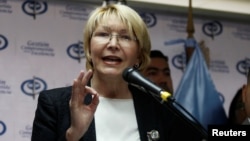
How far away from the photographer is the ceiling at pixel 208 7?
260 cm

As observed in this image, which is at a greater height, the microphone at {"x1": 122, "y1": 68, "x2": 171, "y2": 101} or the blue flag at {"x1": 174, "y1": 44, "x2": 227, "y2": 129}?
the microphone at {"x1": 122, "y1": 68, "x2": 171, "y2": 101}

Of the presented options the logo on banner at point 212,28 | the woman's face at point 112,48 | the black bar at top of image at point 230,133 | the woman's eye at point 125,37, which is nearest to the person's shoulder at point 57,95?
the woman's face at point 112,48

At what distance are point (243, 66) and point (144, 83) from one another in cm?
174

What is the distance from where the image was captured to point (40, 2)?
8.00ft

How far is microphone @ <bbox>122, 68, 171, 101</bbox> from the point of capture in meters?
1.07

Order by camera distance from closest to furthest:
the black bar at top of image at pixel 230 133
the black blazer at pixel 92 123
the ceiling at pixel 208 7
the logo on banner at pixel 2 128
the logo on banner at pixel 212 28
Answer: the black bar at top of image at pixel 230 133 → the black blazer at pixel 92 123 → the logo on banner at pixel 2 128 → the ceiling at pixel 208 7 → the logo on banner at pixel 212 28

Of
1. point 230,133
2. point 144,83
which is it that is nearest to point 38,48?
point 144,83

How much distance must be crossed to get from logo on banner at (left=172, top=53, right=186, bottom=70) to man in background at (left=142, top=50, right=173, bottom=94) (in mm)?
Answer: 85

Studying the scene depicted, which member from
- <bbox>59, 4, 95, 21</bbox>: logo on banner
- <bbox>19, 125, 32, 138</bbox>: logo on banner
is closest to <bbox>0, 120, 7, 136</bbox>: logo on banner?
<bbox>19, 125, 32, 138</bbox>: logo on banner

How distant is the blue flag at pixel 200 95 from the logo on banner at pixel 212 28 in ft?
0.97

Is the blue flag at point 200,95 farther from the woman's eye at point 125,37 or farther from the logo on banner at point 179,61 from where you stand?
the woman's eye at point 125,37

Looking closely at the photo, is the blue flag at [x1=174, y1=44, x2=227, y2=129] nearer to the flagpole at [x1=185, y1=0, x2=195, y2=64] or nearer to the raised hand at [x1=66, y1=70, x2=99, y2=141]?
the flagpole at [x1=185, y1=0, x2=195, y2=64]

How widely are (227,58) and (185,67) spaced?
274 millimetres

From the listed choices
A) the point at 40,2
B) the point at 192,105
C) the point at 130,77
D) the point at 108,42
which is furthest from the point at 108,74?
the point at 40,2
